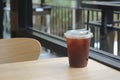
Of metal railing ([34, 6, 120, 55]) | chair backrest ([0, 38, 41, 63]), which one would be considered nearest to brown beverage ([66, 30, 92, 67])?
chair backrest ([0, 38, 41, 63])

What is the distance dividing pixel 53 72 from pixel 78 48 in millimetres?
160

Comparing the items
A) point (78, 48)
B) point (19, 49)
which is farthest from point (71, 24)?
point (78, 48)

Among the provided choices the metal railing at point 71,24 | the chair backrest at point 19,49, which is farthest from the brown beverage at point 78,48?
the metal railing at point 71,24

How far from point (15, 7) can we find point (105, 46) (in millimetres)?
1705

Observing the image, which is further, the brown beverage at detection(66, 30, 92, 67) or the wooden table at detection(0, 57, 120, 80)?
the brown beverage at detection(66, 30, 92, 67)

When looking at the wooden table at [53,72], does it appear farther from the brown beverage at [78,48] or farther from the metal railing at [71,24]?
the metal railing at [71,24]

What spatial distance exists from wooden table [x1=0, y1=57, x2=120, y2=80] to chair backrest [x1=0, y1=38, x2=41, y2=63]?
283 mm

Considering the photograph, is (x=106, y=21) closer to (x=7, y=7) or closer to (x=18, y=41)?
(x=18, y=41)

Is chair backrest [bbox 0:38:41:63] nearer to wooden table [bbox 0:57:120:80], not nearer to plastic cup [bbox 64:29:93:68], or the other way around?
wooden table [bbox 0:57:120:80]

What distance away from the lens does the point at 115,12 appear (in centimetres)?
178

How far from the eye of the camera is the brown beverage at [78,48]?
3.69 feet

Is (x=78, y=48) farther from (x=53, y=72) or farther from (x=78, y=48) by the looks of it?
(x=53, y=72)

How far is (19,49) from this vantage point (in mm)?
1490

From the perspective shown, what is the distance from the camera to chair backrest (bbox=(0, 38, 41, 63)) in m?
1.44
